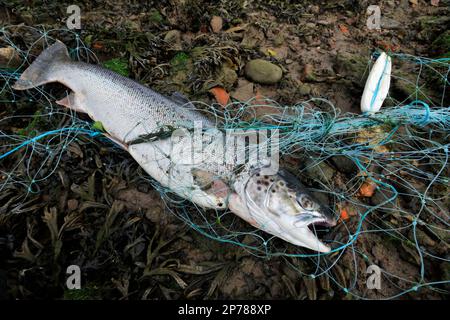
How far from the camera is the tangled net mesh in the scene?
9.00 ft

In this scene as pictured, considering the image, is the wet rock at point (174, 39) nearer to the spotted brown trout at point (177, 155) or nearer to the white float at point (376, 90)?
the spotted brown trout at point (177, 155)

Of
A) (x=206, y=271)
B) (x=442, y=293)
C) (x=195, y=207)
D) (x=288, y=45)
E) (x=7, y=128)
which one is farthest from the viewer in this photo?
(x=288, y=45)

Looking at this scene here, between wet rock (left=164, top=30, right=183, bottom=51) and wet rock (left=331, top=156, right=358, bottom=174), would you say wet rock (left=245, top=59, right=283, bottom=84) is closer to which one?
wet rock (left=164, top=30, right=183, bottom=51)

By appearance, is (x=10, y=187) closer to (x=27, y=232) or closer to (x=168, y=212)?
(x=27, y=232)

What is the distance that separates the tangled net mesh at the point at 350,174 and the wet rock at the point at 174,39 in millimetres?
1696

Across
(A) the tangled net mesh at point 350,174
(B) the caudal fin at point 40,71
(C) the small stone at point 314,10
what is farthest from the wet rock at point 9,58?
(C) the small stone at point 314,10

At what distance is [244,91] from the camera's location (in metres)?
4.11

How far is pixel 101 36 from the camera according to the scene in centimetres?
444

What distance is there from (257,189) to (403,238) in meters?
1.55

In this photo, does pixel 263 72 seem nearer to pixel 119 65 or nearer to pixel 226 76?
pixel 226 76

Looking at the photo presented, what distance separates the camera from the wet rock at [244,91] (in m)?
4.06

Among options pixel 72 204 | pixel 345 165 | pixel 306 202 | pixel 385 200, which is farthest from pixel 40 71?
pixel 385 200

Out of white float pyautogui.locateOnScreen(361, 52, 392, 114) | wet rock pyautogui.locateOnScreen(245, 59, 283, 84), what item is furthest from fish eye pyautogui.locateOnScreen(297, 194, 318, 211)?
wet rock pyautogui.locateOnScreen(245, 59, 283, 84)
